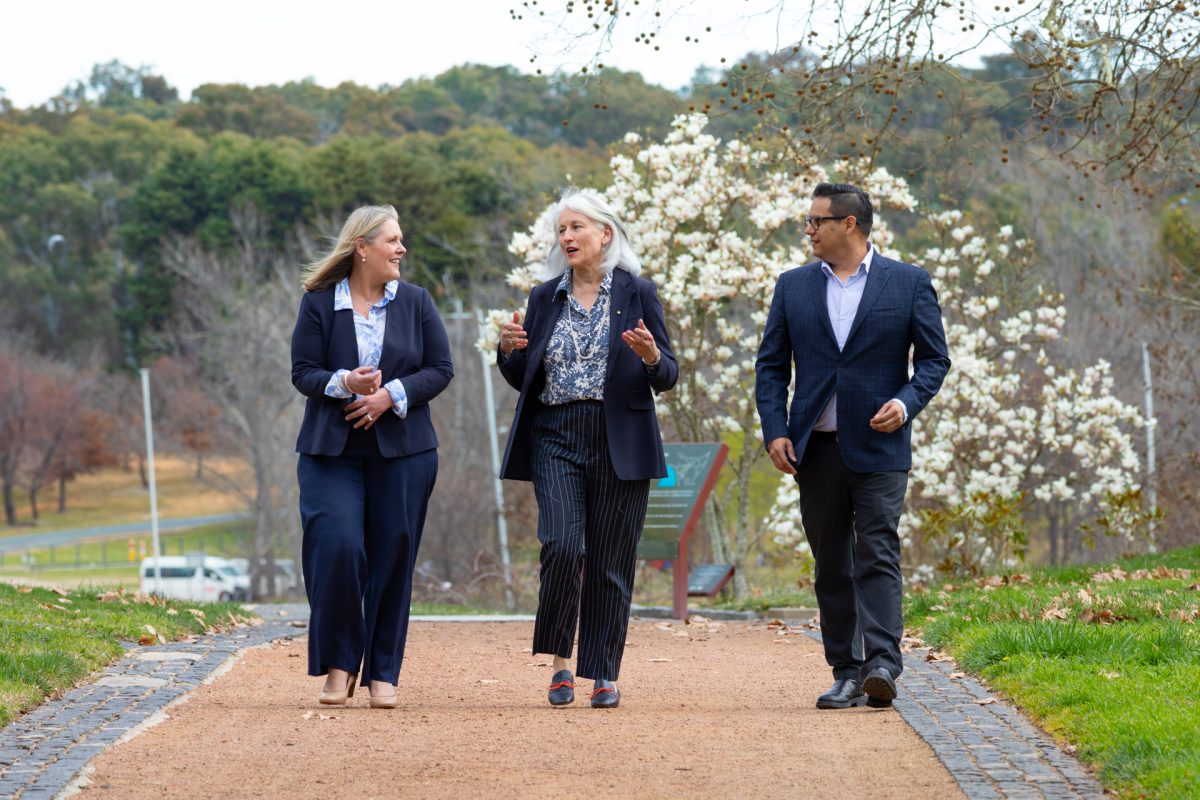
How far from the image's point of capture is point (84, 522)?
7394cm

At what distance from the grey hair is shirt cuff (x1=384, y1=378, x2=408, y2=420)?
803 mm

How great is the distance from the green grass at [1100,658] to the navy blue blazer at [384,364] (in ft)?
8.51

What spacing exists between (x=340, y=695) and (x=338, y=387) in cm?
123

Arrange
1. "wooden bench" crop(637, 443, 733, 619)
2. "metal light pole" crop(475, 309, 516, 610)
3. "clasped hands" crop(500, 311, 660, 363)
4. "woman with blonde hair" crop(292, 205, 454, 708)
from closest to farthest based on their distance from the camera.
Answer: "clasped hands" crop(500, 311, 660, 363), "woman with blonde hair" crop(292, 205, 454, 708), "wooden bench" crop(637, 443, 733, 619), "metal light pole" crop(475, 309, 516, 610)

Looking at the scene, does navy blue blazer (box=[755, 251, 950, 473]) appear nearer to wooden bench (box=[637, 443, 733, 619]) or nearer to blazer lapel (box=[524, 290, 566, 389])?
blazer lapel (box=[524, 290, 566, 389])

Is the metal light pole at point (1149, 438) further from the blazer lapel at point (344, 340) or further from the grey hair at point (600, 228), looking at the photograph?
the blazer lapel at point (344, 340)

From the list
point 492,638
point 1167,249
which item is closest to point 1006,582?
point 492,638

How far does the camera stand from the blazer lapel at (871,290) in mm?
6871

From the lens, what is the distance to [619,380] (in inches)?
275

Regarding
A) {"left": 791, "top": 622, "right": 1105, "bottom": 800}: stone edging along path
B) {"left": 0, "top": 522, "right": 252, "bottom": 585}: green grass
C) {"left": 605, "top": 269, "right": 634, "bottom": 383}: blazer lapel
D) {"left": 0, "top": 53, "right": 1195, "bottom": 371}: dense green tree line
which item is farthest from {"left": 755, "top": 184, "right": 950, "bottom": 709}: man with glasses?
{"left": 0, "top": 522, "right": 252, "bottom": 585}: green grass

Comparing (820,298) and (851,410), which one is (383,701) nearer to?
(851,410)

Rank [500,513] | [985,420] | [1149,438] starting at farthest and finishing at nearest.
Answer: [1149,438] → [500,513] → [985,420]

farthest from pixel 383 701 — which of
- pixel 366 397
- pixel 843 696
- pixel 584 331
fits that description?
pixel 843 696

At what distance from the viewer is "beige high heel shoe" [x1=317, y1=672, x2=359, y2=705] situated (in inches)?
272
